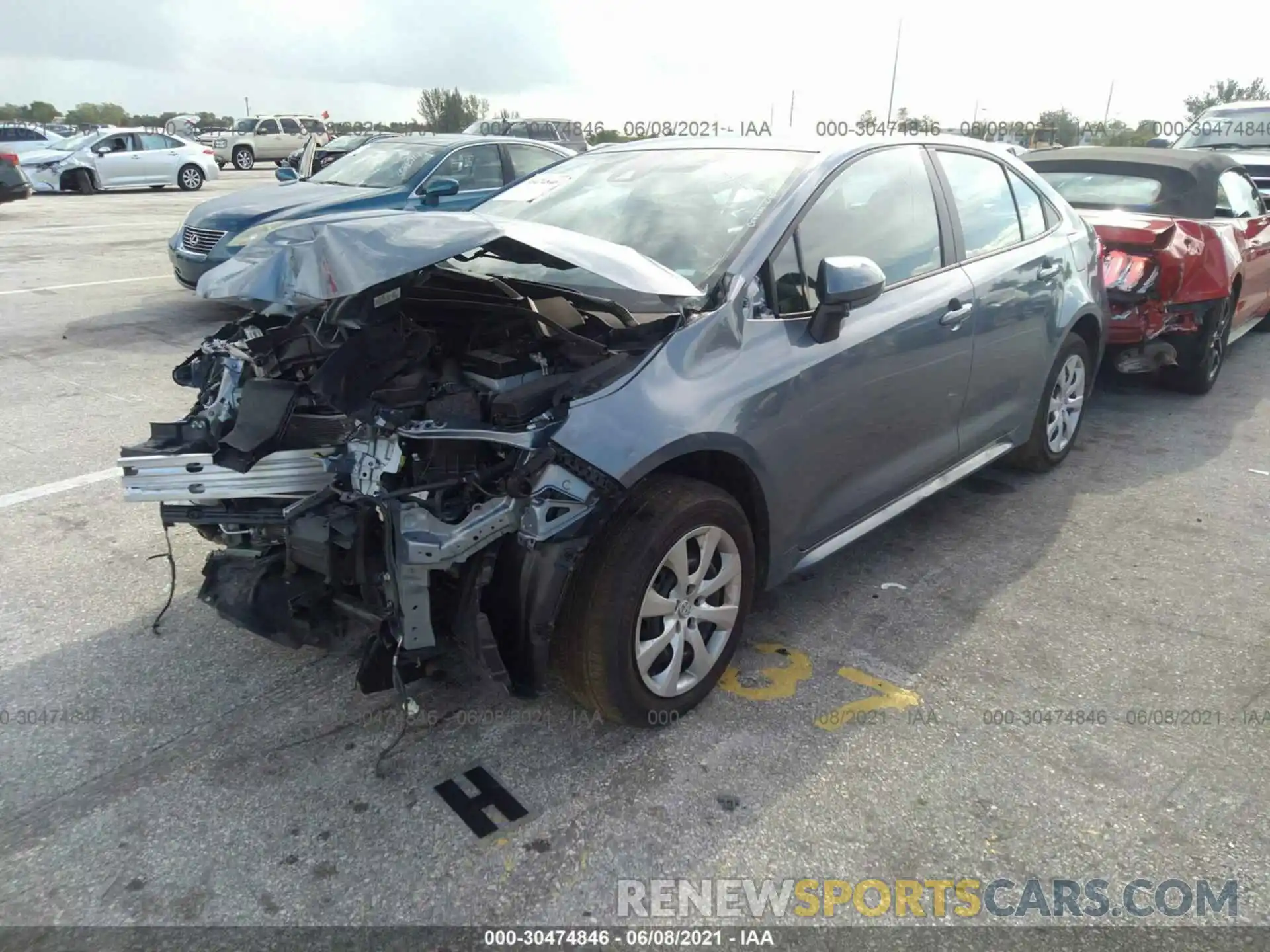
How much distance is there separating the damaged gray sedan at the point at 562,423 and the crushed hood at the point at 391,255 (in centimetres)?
1

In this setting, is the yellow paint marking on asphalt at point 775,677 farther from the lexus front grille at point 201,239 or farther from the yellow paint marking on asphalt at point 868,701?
the lexus front grille at point 201,239

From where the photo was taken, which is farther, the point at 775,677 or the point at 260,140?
the point at 260,140

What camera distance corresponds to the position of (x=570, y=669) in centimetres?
277

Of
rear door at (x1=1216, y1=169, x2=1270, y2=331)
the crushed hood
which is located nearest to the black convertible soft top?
rear door at (x1=1216, y1=169, x2=1270, y2=331)

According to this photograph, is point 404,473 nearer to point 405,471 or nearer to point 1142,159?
point 405,471

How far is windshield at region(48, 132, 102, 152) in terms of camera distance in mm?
23688

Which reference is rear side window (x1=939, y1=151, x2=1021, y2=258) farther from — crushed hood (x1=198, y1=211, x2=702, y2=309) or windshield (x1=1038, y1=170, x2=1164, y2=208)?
windshield (x1=1038, y1=170, x2=1164, y2=208)

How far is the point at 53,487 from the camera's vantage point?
4.73m

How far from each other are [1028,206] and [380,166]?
688 centimetres

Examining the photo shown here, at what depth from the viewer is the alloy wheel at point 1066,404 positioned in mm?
4988

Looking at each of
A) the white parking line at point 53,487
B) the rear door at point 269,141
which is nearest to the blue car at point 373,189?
the white parking line at point 53,487

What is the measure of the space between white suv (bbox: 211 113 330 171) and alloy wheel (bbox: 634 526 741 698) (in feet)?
116

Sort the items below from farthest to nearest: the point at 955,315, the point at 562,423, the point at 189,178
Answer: the point at 189,178 → the point at 955,315 → the point at 562,423

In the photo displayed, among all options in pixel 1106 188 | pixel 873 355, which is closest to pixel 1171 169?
pixel 1106 188
